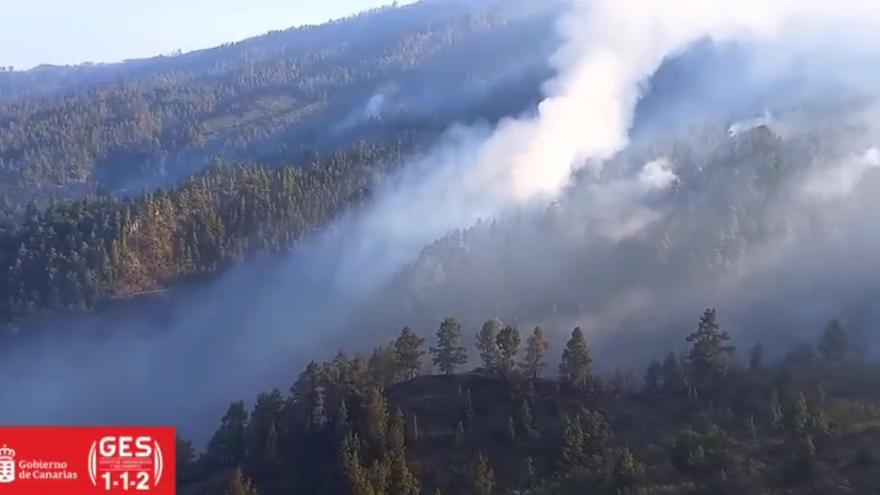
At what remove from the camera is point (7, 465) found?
93.6 ft

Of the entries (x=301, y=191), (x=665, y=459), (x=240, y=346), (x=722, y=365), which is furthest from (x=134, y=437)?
(x=301, y=191)

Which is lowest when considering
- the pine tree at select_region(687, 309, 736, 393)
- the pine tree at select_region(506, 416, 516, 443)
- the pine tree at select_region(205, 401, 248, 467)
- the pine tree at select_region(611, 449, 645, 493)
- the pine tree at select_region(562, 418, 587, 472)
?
the pine tree at select_region(611, 449, 645, 493)

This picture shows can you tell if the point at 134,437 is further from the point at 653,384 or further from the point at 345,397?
the point at 653,384

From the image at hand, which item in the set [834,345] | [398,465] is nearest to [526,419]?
[398,465]

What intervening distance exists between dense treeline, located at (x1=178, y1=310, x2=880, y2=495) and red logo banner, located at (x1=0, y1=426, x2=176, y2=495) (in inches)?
1161

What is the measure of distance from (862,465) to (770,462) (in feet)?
18.7

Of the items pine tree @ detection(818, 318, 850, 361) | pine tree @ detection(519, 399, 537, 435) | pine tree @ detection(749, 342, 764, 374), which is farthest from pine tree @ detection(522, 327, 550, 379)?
pine tree @ detection(818, 318, 850, 361)

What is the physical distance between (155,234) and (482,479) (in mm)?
106894

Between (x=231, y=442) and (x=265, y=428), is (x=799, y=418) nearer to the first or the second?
(x=265, y=428)

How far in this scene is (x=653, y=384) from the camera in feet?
281

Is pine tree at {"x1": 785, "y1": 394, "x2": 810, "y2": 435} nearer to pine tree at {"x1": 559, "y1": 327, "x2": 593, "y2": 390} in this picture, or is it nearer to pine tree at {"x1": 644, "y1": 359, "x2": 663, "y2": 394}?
pine tree at {"x1": 644, "y1": 359, "x2": 663, "y2": 394}

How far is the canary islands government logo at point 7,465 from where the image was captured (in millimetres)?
28453

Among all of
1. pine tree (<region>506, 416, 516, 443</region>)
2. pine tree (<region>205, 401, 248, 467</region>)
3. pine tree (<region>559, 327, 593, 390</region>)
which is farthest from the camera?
pine tree (<region>559, 327, 593, 390</region>)

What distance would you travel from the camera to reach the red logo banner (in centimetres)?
2769
